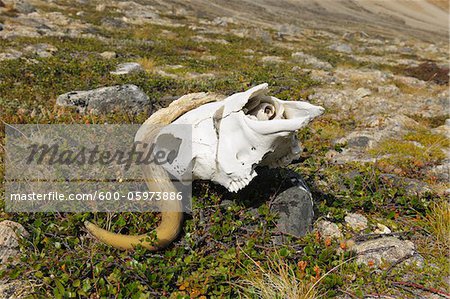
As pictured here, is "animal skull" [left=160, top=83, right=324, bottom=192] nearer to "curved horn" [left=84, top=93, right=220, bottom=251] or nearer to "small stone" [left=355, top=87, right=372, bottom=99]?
"curved horn" [left=84, top=93, right=220, bottom=251]

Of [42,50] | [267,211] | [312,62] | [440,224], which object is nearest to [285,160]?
[267,211]

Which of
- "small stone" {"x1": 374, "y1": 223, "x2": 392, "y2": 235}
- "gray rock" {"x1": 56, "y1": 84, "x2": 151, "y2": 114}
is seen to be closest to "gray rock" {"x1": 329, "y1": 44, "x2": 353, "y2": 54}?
"gray rock" {"x1": 56, "y1": 84, "x2": 151, "y2": 114}

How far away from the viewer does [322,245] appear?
5430 millimetres

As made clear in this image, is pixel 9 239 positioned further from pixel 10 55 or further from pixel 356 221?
pixel 10 55

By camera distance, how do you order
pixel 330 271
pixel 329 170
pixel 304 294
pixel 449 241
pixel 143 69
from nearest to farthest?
pixel 304 294
pixel 330 271
pixel 449 241
pixel 329 170
pixel 143 69

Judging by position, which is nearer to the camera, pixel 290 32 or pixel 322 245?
pixel 322 245

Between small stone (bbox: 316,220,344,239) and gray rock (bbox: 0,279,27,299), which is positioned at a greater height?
small stone (bbox: 316,220,344,239)

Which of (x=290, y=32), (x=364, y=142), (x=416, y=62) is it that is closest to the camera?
(x=364, y=142)

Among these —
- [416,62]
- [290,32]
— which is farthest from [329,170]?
[290,32]

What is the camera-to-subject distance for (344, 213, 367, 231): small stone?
20.3ft

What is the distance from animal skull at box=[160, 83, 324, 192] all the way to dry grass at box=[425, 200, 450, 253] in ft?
9.60

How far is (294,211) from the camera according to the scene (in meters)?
5.64

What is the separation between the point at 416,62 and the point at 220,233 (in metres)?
32.4

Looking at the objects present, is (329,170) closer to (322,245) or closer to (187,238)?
(322,245)
